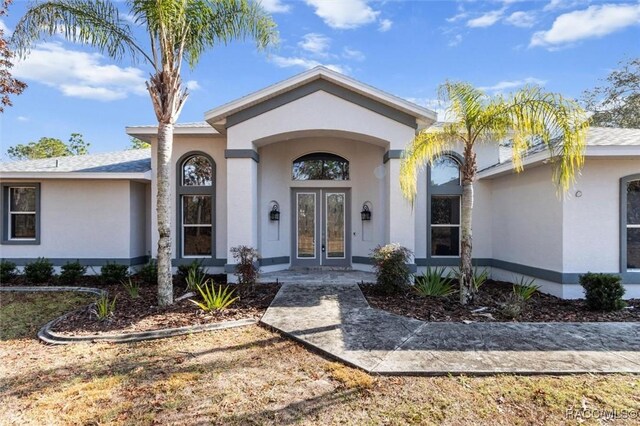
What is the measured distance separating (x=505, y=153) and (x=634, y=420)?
995 centimetres

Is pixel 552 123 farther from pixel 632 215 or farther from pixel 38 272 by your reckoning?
pixel 38 272

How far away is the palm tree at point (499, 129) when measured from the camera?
639cm

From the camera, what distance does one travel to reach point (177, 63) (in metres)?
7.39

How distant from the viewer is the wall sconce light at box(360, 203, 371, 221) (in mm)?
11062

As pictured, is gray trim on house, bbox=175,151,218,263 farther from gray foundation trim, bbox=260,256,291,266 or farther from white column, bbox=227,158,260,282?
white column, bbox=227,158,260,282

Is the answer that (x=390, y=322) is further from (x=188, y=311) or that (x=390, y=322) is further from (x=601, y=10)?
(x=601, y=10)

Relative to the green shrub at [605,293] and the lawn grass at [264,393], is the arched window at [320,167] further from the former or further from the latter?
the lawn grass at [264,393]

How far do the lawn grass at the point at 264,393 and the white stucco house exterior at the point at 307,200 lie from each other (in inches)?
186

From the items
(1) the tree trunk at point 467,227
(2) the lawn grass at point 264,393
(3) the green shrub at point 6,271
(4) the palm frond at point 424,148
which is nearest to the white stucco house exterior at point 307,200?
(3) the green shrub at point 6,271

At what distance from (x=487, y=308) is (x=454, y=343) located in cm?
239

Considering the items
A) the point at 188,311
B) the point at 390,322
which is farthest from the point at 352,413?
the point at 188,311

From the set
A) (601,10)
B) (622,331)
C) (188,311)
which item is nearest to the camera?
(622,331)

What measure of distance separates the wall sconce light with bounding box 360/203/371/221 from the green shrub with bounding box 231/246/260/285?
4.11 meters

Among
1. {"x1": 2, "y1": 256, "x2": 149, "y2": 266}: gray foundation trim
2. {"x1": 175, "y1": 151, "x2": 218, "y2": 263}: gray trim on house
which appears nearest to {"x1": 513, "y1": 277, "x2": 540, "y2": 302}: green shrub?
{"x1": 175, "y1": 151, "x2": 218, "y2": 263}: gray trim on house
